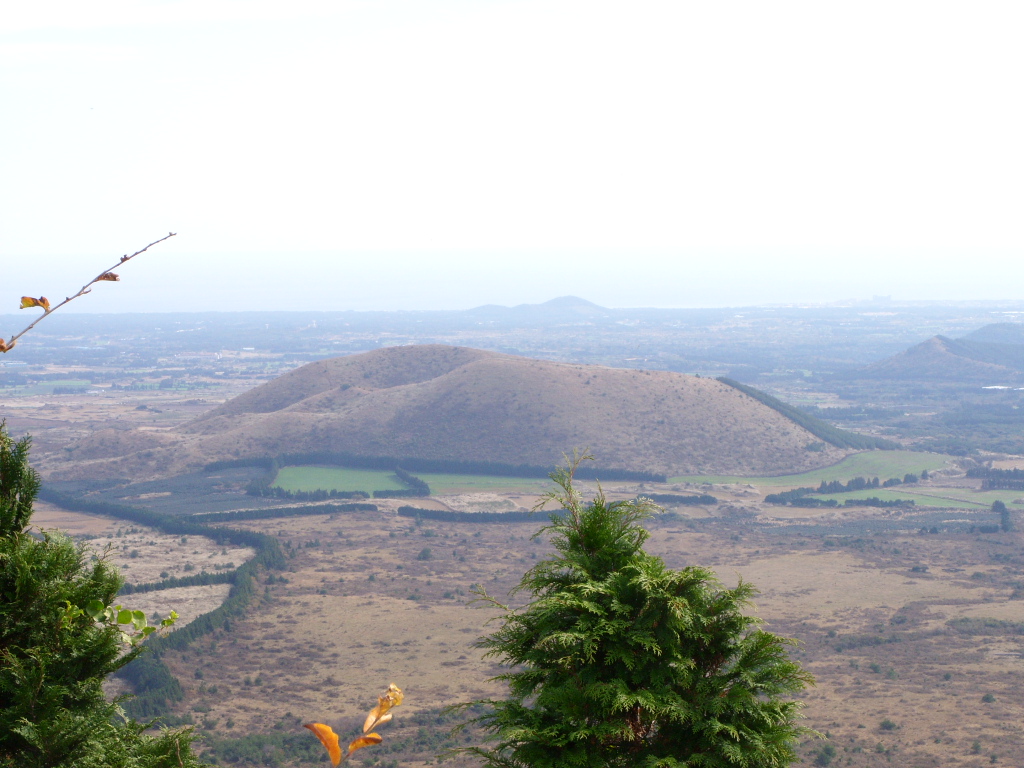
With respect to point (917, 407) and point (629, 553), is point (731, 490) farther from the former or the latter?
point (629, 553)

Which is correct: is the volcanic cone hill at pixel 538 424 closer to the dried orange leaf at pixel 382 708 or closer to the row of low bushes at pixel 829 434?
the row of low bushes at pixel 829 434

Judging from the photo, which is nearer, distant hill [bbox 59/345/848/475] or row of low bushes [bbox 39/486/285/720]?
row of low bushes [bbox 39/486/285/720]

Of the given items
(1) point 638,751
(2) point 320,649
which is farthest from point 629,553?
(2) point 320,649

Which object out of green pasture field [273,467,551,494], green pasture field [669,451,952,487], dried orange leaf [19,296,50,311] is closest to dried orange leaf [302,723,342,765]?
dried orange leaf [19,296,50,311]

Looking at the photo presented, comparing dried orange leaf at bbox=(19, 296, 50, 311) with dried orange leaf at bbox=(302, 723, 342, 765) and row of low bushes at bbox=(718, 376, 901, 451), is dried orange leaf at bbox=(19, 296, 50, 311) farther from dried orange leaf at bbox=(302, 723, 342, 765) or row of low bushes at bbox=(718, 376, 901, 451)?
row of low bushes at bbox=(718, 376, 901, 451)

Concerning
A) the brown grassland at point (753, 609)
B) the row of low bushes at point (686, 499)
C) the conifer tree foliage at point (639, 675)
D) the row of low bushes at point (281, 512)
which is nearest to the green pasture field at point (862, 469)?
the row of low bushes at point (686, 499)

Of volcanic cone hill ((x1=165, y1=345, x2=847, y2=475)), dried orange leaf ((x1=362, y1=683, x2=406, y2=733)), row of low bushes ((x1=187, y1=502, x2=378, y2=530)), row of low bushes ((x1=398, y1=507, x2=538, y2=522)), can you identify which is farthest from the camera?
volcanic cone hill ((x1=165, y1=345, x2=847, y2=475))

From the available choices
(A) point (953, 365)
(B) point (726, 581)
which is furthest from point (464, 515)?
(A) point (953, 365)
